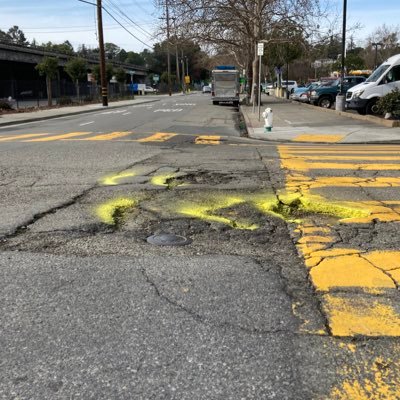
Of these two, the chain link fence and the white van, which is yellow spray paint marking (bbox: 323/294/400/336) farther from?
the chain link fence

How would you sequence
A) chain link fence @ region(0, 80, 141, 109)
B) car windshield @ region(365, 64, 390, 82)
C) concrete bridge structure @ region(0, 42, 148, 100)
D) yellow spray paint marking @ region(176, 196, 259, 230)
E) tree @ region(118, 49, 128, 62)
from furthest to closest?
tree @ region(118, 49, 128, 62) < concrete bridge structure @ region(0, 42, 148, 100) < chain link fence @ region(0, 80, 141, 109) < car windshield @ region(365, 64, 390, 82) < yellow spray paint marking @ region(176, 196, 259, 230)

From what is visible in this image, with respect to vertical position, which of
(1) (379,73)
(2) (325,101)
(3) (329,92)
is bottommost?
(2) (325,101)

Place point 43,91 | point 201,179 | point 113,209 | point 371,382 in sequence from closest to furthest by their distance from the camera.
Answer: point 371,382, point 113,209, point 201,179, point 43,91

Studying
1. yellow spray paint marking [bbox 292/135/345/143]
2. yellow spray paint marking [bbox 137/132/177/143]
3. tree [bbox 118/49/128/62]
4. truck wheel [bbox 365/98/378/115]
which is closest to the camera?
yellow spray paint marking [bbox 137/132/177/143]

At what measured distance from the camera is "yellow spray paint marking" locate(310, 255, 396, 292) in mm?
4031

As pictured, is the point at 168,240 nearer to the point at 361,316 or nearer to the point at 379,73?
the point at 361,316

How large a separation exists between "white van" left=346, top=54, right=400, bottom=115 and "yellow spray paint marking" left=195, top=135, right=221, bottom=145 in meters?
8.77

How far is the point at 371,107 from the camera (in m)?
21.3

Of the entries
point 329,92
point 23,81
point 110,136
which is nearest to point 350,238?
point 110,136

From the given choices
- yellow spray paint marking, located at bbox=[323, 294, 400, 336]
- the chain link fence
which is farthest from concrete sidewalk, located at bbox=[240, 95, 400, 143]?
the chain link fence

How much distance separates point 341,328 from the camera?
3.34 meters

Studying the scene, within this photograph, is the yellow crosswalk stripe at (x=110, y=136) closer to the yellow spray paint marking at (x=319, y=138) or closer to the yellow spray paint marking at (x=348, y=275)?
the yellow spray paint marking at (x=319, y=138)

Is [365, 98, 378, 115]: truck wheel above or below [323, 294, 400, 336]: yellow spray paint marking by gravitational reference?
above

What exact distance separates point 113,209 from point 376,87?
17.2 meters
